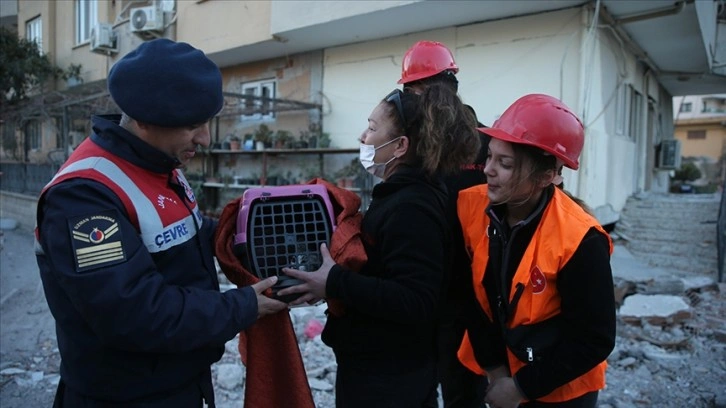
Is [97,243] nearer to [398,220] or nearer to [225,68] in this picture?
[398,220]

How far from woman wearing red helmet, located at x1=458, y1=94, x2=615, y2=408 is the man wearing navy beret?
781mm

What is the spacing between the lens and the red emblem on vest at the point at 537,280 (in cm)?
148

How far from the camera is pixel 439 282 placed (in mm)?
1534

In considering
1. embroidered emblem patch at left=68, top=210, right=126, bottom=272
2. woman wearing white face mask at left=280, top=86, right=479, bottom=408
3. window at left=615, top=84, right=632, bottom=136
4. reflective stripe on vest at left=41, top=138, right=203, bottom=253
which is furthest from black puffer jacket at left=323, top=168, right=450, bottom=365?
window at left=615, top=84, right=632, bottom=136

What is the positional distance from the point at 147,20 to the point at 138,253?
10.5m

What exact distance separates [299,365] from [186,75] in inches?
40.4

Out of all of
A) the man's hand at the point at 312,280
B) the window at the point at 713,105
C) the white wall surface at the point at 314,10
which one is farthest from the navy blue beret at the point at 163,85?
the window at the point at 713,105

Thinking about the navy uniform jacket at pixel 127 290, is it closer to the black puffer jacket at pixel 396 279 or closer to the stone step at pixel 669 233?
the black puffer jacket at pixel 396 279

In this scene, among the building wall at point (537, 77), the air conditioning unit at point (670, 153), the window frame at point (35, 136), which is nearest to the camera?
the building wall at point (537, 77)

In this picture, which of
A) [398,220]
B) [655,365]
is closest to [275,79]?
[655,365]

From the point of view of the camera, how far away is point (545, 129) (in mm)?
1513

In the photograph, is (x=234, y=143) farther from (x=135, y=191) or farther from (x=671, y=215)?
(x=135, y=191)

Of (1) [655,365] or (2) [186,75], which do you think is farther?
(1) [655,365]

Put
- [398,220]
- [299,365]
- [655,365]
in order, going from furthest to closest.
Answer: [655,365] → [299,365] → [398,220]
